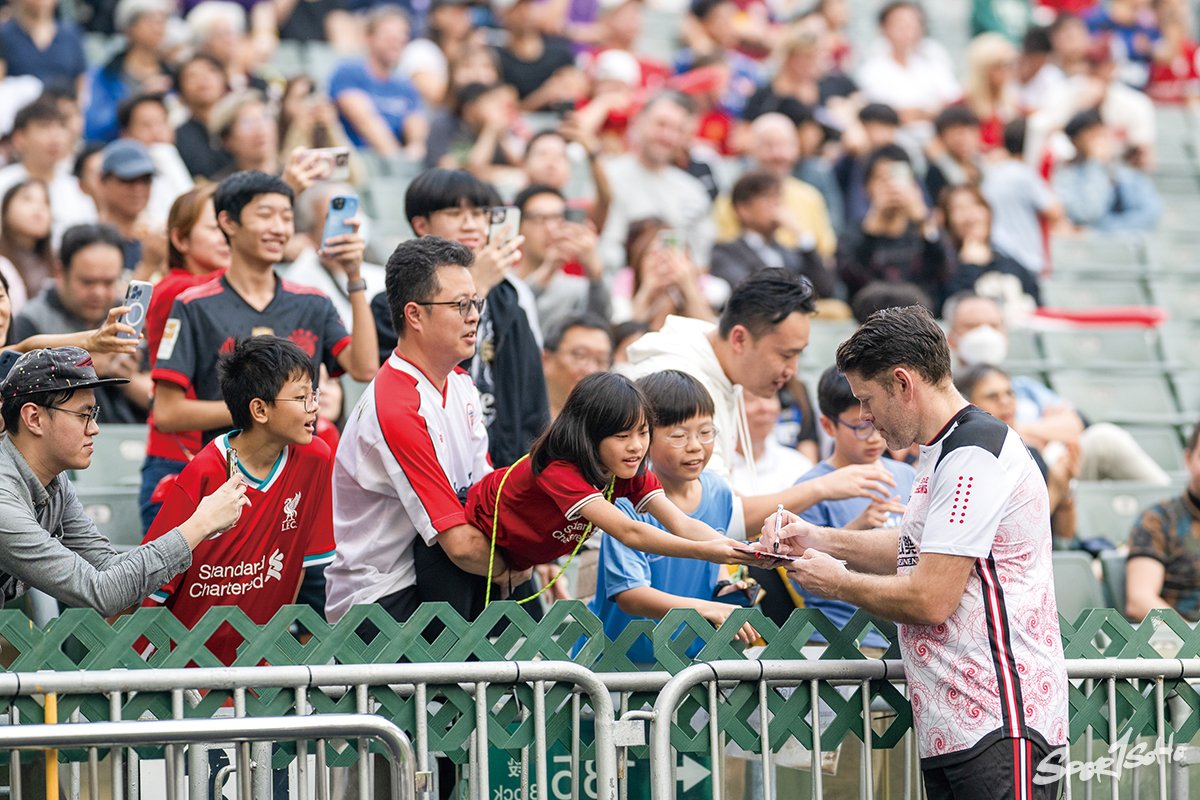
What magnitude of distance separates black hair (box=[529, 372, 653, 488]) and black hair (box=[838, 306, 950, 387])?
24.1 inches

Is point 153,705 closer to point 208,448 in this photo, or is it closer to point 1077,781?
point 208,448

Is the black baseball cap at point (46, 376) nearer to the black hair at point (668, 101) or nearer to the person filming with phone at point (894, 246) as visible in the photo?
the person filming with phone at point (894, 246)

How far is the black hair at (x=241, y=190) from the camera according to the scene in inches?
219

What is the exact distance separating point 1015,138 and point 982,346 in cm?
518

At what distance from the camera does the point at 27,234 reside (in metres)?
7.69

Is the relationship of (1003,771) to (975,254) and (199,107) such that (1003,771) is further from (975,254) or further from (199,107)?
(199,107)

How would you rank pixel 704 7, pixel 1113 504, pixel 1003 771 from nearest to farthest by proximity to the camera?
pixel 1003 771 < pixel 1113 504 < pixel 704 7

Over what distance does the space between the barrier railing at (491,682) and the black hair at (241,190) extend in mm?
1776

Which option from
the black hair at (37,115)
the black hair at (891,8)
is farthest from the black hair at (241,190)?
the black hair at (891,8)

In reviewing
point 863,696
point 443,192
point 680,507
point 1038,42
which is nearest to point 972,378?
Result: point 680,507

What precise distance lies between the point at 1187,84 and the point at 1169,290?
5.00 meters

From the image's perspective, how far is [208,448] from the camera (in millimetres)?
4816

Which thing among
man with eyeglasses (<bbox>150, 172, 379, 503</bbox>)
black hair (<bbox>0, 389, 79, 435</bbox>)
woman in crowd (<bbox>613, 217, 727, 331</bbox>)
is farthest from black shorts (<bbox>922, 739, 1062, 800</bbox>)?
woman in crowd (<bbox>613, 217, 727, 331</bbox>)

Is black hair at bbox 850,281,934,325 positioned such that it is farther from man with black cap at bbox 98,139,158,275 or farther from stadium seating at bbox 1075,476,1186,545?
man with black cap at bbox 98,139,158,275
